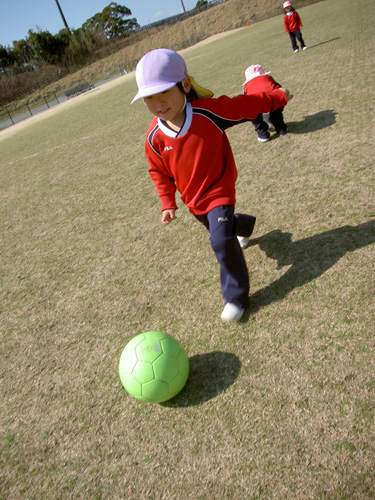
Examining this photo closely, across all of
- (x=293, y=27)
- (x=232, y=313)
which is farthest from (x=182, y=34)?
(x=232, y=313)

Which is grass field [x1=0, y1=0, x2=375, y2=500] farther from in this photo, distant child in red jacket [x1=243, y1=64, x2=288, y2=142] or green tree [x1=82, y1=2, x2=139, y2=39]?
green tree [x1=82, y1=2, x2=139, y2=39]

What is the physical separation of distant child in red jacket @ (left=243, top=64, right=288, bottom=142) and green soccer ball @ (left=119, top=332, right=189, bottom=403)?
12.3 ft

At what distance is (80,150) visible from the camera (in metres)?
8.59

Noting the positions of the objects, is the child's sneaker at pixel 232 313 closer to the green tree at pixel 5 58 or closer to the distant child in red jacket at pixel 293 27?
the distant child in red jacket at pixel 293 27

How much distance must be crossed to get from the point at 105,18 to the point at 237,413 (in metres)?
76.0

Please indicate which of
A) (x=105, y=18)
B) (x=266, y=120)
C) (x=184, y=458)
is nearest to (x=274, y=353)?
(x=184, y=458)

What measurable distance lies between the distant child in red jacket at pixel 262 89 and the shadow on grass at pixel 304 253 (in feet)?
8.09

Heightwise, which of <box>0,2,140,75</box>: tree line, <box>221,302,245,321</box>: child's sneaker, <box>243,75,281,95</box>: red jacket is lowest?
<box>221,302,245,321</box>: child's sneaker

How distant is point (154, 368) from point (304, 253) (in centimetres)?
155

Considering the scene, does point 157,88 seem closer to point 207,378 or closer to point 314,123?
point 207,378

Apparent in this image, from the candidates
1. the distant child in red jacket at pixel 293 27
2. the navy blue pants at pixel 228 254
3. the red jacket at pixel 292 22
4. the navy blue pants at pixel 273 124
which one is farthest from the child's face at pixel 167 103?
the red jacket at pixel 292 22

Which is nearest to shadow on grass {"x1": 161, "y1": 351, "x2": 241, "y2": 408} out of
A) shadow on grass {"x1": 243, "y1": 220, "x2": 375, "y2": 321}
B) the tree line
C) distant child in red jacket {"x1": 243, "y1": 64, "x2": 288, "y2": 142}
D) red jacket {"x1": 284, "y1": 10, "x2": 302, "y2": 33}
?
shadow on grass {"x1": 243, "y1": 220, "x2": 375, "y2": 321}

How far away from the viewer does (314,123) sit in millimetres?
5273

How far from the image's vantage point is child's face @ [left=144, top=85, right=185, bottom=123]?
2.30 metres
